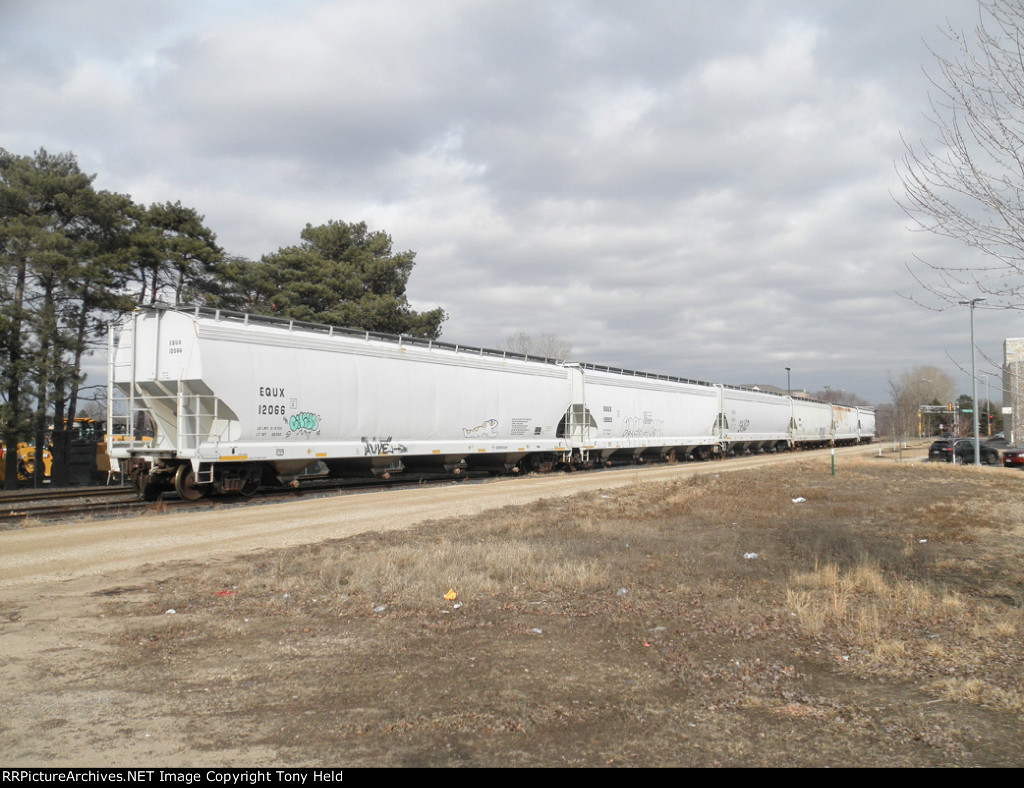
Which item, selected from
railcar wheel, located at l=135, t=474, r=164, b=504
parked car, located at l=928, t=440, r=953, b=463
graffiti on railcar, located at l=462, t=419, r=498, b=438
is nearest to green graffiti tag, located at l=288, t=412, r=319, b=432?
railcar wheel, located at l=135, t=474, r=164, b=504

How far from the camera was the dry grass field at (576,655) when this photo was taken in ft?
13.7

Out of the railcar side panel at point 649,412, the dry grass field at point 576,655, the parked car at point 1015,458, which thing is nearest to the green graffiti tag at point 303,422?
the dry grass field at point 576,655

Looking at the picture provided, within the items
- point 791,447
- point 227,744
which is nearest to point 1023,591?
point 227,744

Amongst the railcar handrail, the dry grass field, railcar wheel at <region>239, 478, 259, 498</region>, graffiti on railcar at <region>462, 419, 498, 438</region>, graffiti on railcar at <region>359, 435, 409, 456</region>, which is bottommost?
the dry grass field

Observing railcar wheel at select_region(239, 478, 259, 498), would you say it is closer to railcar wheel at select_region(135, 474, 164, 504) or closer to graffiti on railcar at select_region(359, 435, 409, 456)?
railcar wheel at select_region(135, 474, 164, 504)

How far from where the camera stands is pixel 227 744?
13.7 feet

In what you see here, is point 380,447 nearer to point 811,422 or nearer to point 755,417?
point 755,417

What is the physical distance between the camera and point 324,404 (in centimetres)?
1961

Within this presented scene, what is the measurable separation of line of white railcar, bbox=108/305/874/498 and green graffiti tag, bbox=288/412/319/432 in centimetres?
4

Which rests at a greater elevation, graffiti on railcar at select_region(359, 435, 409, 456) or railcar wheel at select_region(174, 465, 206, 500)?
graffiti on railcar at select_region(359, 435, 409, 456)

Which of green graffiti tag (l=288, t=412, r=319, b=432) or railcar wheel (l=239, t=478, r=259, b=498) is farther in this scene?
green graffiti tag (l=288, t=412, r=319, b=432)

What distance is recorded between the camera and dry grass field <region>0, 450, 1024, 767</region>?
4172mm

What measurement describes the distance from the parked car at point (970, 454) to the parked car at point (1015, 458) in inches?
98.9
